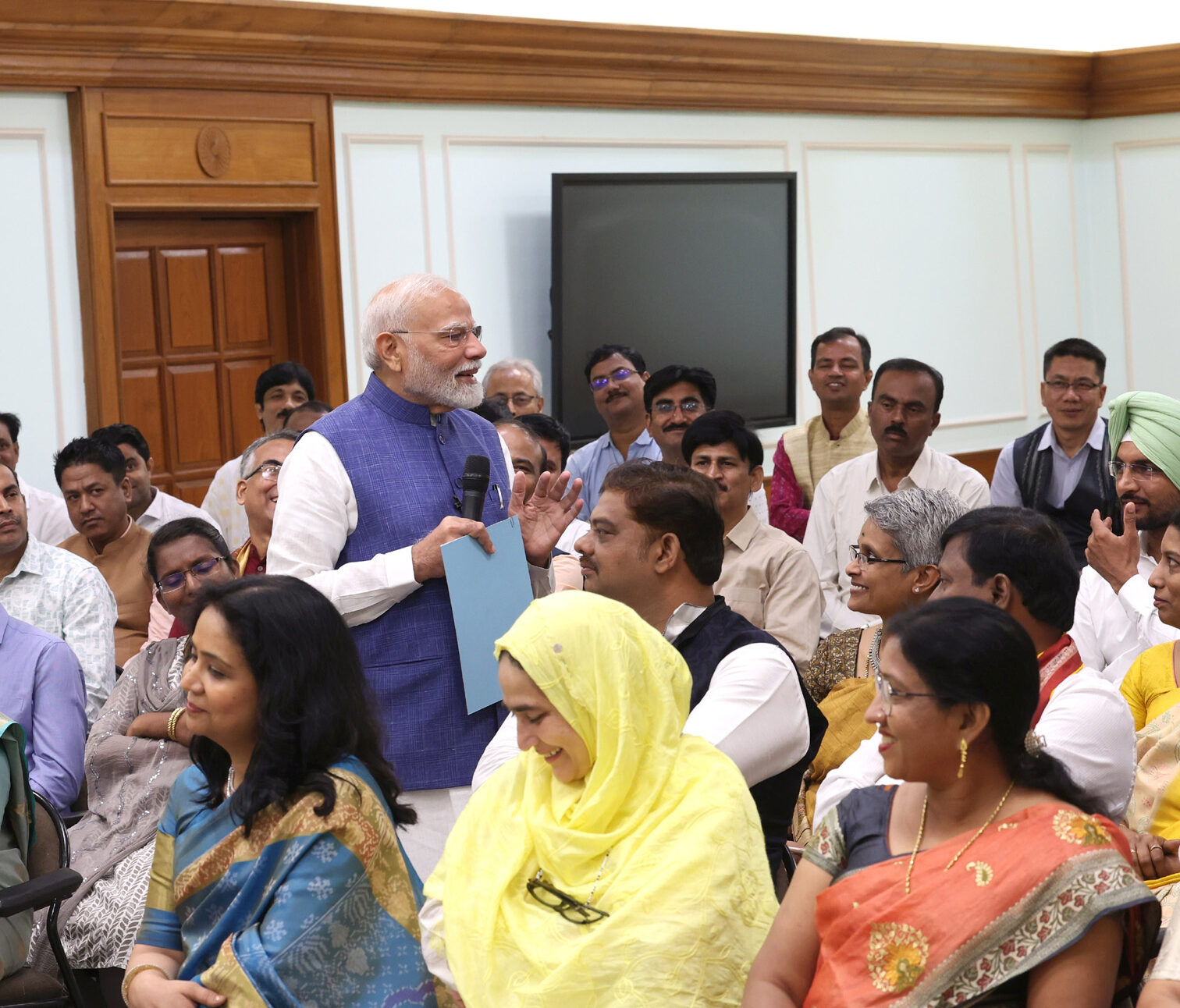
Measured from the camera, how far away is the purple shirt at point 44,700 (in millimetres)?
3330

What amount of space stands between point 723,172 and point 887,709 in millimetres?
6143

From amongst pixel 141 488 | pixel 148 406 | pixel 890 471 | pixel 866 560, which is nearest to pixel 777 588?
pixel 866 560

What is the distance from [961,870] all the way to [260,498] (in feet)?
8.06

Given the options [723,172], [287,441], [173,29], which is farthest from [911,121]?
[287,441]

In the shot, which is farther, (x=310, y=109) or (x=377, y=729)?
(x=310, y=109)

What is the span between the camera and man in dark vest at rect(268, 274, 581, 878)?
2.82m

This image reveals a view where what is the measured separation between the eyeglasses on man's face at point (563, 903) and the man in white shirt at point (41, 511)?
362cm

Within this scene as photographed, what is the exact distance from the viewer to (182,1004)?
2119mm

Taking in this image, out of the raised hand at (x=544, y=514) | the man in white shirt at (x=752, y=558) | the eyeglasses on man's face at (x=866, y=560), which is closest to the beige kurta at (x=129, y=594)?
the man in white shirt at (x=752, y=558)

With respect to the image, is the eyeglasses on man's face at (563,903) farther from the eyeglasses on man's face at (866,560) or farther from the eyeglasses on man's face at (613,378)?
the eyeglasses on man's face at (613,378)

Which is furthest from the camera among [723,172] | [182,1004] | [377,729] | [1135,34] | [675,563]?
[1135,34]

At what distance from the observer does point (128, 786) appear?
3.36 meters

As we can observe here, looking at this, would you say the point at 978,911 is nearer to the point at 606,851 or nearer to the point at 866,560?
the point at 606,851

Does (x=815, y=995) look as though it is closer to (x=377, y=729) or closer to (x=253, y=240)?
(x=377, y=729)
